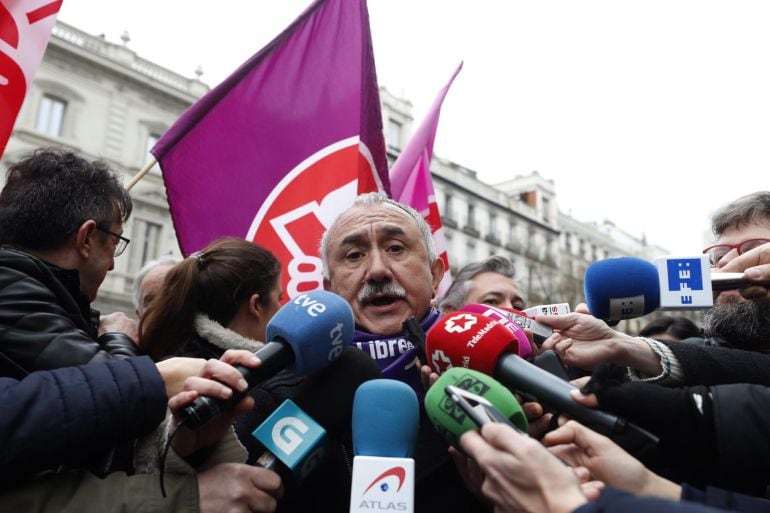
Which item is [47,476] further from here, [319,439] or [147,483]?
[319,439]

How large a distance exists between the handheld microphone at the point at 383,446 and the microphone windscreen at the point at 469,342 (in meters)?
0.18

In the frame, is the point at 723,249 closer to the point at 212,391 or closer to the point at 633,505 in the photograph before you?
the point at 633,505

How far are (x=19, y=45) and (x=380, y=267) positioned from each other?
1.95m

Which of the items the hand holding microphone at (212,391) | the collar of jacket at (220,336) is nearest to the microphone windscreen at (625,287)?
the hand holding microphone at (212,391)

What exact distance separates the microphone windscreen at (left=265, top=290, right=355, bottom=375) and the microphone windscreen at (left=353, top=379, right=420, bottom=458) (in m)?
0.14

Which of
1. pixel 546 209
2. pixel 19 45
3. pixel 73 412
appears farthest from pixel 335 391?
pixel 546 209

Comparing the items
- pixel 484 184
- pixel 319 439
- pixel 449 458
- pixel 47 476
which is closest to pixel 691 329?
pixel 449 458

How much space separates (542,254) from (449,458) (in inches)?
1347

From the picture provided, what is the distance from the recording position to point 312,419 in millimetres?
1541

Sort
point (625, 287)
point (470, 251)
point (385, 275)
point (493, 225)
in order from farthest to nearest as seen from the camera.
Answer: point (493, 225) → point (470, 251) → point (385, 275) → point (625, 287)

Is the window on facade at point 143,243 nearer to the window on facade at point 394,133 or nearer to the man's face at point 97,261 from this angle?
the window on facade at point 394,133

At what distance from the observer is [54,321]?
5.52ft

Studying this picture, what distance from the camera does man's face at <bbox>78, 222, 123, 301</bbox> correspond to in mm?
2170

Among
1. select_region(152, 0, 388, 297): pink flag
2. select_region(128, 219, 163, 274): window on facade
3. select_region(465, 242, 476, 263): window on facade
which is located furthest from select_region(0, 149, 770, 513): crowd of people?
select_region(465, 242, 476, 263): window on facade
